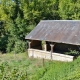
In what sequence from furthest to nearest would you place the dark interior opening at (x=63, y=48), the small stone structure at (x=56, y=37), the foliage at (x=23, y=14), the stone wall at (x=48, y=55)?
the foliage at (x=23, y=14)
the dark interior opening at (x=63, y=48)
the small stone structure at (x=56, y=37)
the stone wall at (x=48, y=55)

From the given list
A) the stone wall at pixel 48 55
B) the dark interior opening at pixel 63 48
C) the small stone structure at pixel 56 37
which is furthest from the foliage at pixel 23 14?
the dark interior opening at pixel 63 48

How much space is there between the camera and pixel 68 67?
12.5 meters

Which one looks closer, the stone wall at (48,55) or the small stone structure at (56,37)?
the stone wall at (48,55)

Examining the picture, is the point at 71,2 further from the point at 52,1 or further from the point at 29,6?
the point at 29,6

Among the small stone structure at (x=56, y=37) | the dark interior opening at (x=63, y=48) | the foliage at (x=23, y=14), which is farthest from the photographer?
the foliage at (x=23, y=14)

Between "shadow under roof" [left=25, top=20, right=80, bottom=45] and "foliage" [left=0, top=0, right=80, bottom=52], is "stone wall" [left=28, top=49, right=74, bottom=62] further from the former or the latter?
"foliage" [left=0, top=0, right=80, bottom=52]

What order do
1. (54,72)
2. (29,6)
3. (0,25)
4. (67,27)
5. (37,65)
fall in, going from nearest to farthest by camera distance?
1. (54,72)
2. (37,65)
3. (67,27)
4. (29,6)
5. (0,25)

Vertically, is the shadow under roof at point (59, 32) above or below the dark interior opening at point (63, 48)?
above

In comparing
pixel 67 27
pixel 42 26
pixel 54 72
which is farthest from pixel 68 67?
pixel 42 26

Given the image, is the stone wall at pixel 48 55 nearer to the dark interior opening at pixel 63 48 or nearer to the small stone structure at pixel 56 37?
the small stone structure at pixel 56 37

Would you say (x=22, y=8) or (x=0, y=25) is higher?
(x=22, y=8)

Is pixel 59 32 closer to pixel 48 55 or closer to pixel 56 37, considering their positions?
pixel 56 37

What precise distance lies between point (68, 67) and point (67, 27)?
26.4 ft

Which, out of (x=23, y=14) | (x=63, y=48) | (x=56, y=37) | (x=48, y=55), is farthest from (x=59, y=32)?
(x=23, y=14)
